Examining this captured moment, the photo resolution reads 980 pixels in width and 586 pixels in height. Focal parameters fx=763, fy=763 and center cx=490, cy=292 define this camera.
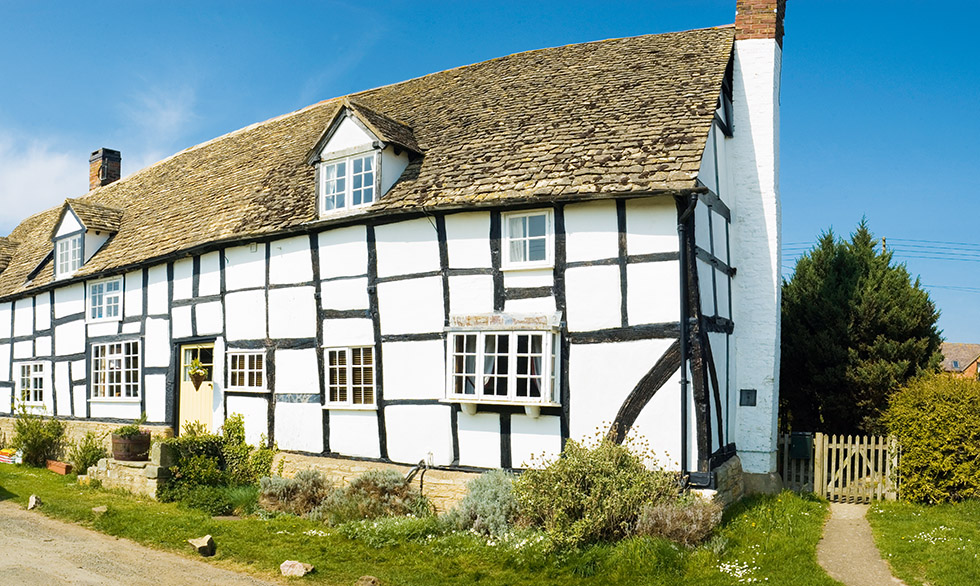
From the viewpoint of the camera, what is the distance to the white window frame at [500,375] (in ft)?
38.3

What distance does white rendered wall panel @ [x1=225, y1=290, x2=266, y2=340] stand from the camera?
15.5m

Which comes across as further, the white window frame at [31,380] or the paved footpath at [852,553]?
the white window frame at [31,380]

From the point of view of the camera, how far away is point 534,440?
39.3ft

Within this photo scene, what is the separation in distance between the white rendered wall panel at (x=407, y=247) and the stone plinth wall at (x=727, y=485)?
5.64m

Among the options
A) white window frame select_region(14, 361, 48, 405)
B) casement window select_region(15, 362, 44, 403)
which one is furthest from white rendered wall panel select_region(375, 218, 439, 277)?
casement window select_region(15, 362, 44, 403)

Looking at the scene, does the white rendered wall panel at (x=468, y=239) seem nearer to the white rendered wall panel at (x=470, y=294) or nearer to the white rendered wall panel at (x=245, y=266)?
the white rendered wall panel at (x=470, y=294)

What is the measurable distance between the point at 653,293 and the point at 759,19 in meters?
6.87

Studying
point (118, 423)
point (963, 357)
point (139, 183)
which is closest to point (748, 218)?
point (118, 423)

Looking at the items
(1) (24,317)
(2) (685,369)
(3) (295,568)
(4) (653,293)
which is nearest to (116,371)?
(1) (24,317)

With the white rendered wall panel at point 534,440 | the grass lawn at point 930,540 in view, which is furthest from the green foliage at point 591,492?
the grass lawn at point 930,540

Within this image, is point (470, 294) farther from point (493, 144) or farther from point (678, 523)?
point (678, 523)

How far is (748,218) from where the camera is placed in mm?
14422

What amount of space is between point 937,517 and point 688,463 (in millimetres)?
4129

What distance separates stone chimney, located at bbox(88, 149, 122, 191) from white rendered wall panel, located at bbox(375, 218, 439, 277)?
1894 cm
